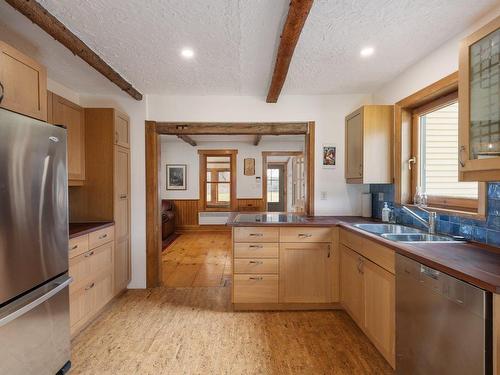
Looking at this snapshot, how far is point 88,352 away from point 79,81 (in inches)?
99.2

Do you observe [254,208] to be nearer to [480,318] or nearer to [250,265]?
[250,265]

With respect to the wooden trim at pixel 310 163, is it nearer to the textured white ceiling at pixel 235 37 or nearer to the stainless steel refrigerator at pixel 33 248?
the textured white ceiling at pixel 235 37

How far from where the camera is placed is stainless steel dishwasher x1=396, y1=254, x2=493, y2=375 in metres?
1.06

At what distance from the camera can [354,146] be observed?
2830 mm

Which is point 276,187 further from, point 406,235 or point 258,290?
point 406,235

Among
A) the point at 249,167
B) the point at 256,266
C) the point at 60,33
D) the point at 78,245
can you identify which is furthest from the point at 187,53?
the point at 249,167

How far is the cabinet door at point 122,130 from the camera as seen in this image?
9.04 ft

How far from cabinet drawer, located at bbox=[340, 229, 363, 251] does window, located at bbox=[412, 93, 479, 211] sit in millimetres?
729

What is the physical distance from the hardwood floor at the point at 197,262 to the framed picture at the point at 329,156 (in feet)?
6.49

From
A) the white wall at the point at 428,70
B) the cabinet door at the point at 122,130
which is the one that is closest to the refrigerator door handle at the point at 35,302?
the cabinet door at the point at 122,130

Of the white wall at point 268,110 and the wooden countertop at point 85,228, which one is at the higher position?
the white wall at point 268,110

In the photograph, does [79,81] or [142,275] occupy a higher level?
[79,81]

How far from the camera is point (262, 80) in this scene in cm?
265

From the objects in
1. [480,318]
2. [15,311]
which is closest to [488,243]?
[480,318]
